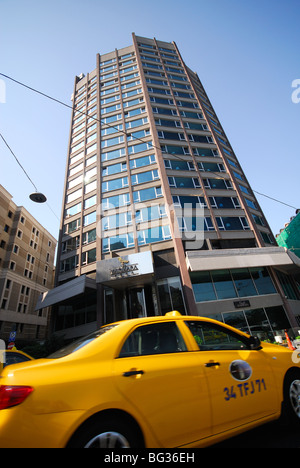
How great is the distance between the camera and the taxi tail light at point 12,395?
1.55 meters

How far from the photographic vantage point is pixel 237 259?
16953 millimetres

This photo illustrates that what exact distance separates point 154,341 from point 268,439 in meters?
1.87

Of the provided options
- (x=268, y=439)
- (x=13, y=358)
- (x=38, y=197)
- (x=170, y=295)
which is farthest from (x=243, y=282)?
(x=38, y=197)

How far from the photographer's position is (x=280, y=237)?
33781 mm

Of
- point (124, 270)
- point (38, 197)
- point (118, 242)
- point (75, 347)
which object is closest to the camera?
point (75, 347)

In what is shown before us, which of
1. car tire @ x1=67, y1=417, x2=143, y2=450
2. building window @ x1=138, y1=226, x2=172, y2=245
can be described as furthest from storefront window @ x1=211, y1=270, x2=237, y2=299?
car tire @ x1=67, y1=417, x2=143, y2=450

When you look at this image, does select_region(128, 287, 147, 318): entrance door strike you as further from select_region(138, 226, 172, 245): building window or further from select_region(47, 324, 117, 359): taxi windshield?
select_region(47, 324, 117, 359): taxi windshield

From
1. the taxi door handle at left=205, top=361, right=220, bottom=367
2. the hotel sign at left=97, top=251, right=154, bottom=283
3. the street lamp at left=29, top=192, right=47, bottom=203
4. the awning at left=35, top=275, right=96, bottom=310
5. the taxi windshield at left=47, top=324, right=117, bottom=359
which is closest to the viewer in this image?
the taxi windshield at left=47, top=324, right=117, bottom=359

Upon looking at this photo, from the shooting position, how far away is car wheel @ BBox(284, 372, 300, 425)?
112 inches

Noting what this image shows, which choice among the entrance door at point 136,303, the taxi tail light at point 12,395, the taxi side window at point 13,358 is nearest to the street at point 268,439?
the taxi tail light at point 12,395

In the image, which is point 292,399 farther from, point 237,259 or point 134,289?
point 134,289

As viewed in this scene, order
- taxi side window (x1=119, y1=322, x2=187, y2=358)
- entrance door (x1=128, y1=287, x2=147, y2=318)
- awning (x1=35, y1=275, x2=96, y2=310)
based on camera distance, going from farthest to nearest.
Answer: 1. entrance door (x1=128, y1=287, x2=147, y2=318)
2. awning (x1=35, y1=275, x2=96, y2=310)
3. taxi side window (x1=119, y1=322, x2=187, y2=358)

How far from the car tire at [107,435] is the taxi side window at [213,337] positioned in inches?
50.6

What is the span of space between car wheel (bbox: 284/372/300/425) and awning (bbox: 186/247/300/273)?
42.6 feet
